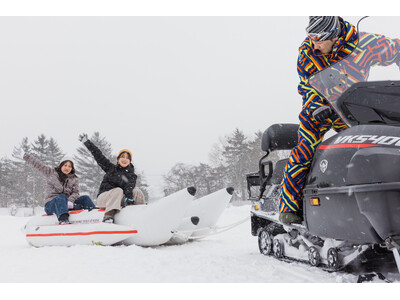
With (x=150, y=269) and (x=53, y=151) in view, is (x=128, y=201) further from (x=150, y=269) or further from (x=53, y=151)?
(x=53, y=151)

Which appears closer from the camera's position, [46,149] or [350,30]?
[350,30]

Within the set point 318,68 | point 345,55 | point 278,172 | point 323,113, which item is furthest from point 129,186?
point 345,55

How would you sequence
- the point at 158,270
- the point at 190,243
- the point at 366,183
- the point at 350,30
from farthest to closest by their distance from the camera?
the point at 190,243 < the point at 158,270 < the point at 350,30 < the point at 366,183

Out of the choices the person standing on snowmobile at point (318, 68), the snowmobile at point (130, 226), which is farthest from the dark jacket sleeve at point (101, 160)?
the person standing on snowmobile at point (318, 68)

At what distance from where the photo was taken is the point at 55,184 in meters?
5.98

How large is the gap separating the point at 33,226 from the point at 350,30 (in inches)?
207

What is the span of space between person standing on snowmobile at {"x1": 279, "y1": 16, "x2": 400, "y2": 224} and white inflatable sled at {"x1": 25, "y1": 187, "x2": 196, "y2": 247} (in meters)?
2.16

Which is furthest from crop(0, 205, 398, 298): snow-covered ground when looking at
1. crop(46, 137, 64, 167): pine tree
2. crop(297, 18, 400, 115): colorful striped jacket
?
crop(46, 137, 64, 167): pine tree

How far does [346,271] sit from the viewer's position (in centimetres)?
301

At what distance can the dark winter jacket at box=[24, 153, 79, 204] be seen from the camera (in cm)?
595

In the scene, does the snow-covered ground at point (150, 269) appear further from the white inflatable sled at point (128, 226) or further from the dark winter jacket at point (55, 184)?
the dark winter jacket at point (55, 184)

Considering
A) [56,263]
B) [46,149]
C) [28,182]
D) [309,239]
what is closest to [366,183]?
[309,239]

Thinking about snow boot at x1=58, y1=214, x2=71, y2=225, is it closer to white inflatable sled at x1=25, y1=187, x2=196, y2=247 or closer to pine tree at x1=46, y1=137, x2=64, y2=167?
white inflatable sled at x1=25, y1=187, x2=196, y2=247

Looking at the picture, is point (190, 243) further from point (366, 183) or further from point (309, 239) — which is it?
point (366, 183)
